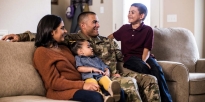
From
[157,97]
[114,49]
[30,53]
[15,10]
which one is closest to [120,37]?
[114,49]

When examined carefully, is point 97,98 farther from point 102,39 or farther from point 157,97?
point 102,39

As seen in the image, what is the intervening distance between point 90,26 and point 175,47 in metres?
1.31

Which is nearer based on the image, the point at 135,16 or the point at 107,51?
the point at 107,51

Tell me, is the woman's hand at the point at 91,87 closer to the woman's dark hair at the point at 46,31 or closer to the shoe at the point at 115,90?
the shoe at the point at 115,90

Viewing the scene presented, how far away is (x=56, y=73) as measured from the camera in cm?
236

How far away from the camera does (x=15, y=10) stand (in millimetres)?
4156

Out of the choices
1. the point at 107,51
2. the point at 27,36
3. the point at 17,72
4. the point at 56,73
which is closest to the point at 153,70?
the point at 107,51

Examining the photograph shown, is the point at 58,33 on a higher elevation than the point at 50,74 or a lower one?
higher

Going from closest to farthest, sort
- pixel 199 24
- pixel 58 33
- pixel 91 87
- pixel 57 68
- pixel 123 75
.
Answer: pixel 91 87, pixel 57 68, pixel 58 33, pixel 123 75, pixel 199 24

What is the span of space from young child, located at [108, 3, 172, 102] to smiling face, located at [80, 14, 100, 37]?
0.37 meters

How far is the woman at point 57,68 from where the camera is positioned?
224 cm

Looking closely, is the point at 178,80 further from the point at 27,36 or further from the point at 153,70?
the point at 27,36

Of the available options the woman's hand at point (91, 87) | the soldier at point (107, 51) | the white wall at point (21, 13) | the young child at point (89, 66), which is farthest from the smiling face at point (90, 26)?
the white wall at point (21, 13)

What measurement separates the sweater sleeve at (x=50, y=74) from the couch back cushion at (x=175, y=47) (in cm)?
171
